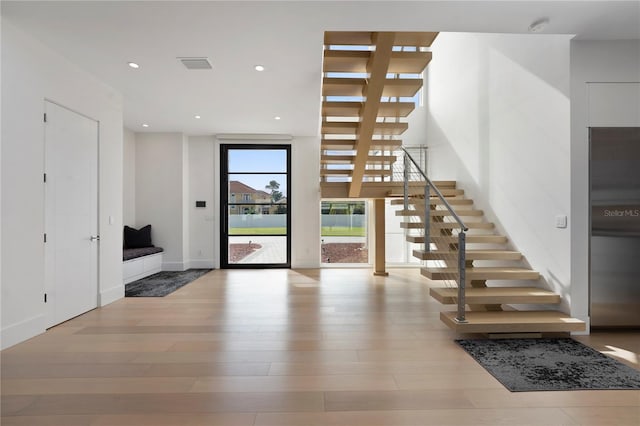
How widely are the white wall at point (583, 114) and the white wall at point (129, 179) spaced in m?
7.15

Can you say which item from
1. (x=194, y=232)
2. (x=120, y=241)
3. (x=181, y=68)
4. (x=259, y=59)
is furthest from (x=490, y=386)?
(x=194, y=232)

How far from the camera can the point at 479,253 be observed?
160 inches

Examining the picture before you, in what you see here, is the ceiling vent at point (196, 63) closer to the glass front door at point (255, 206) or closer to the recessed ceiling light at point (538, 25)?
the recessed ceiling light at point (538, 25)

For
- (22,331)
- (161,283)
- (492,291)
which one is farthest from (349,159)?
(22,331)

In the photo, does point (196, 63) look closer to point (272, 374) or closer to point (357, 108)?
point (357, 108)

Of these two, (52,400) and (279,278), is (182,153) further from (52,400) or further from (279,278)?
(52,400)

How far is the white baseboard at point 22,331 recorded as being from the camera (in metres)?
3.02

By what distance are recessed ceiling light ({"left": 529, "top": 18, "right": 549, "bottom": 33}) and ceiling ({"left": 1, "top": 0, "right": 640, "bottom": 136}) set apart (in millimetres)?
60

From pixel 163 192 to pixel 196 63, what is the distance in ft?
12.8

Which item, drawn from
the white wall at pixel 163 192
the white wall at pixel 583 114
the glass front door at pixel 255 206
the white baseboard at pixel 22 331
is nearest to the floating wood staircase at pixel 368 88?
the white wall at pixel 583 114

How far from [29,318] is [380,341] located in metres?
3.30

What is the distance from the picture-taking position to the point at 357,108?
15.5 feet

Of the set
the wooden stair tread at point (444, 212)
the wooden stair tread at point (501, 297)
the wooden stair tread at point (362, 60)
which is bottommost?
the wooden stair tread at point (501, 297)

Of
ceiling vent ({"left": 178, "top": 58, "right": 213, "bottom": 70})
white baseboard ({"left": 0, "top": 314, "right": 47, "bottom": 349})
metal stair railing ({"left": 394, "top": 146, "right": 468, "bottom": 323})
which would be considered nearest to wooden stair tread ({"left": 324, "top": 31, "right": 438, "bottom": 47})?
ceiling vent ({"left": 178, "top": 58, "right": 213, "bottom": 70})
